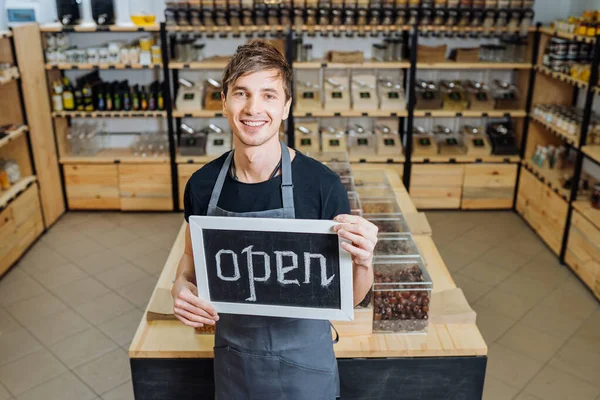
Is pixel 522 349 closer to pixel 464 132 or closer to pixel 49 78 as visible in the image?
pixel 464 132

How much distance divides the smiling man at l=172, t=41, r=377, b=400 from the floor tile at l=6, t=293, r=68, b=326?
8.03 ft

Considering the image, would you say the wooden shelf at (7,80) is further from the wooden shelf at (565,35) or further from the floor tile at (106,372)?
the wooden shelf at (565,35)

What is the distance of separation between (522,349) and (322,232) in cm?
244

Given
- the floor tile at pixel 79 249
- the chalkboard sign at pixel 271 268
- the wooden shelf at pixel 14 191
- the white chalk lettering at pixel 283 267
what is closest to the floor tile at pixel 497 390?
the chalkboard sign at pixel 271 268

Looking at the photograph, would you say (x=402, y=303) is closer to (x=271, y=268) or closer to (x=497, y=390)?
(x=271, y=268)

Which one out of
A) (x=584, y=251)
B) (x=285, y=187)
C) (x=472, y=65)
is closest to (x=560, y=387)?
(x=584, y=251)

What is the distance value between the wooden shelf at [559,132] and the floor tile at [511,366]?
6.13 feet

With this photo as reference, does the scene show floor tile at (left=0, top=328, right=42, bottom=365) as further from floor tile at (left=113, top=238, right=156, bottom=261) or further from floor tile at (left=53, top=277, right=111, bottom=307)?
floor tile at (left=113, top=238, right=156, bottom=261)

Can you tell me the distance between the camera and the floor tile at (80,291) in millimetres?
3992

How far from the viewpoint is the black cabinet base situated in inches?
90.5

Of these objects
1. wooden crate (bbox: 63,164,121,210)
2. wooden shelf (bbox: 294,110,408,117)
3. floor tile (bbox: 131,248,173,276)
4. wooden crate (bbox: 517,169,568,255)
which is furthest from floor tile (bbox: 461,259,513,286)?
wooden crate (bbox: 63,164,121,210)

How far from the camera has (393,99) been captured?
5410 millimetres

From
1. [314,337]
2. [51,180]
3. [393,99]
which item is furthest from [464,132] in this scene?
[314,337]

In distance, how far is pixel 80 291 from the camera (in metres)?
4.11
